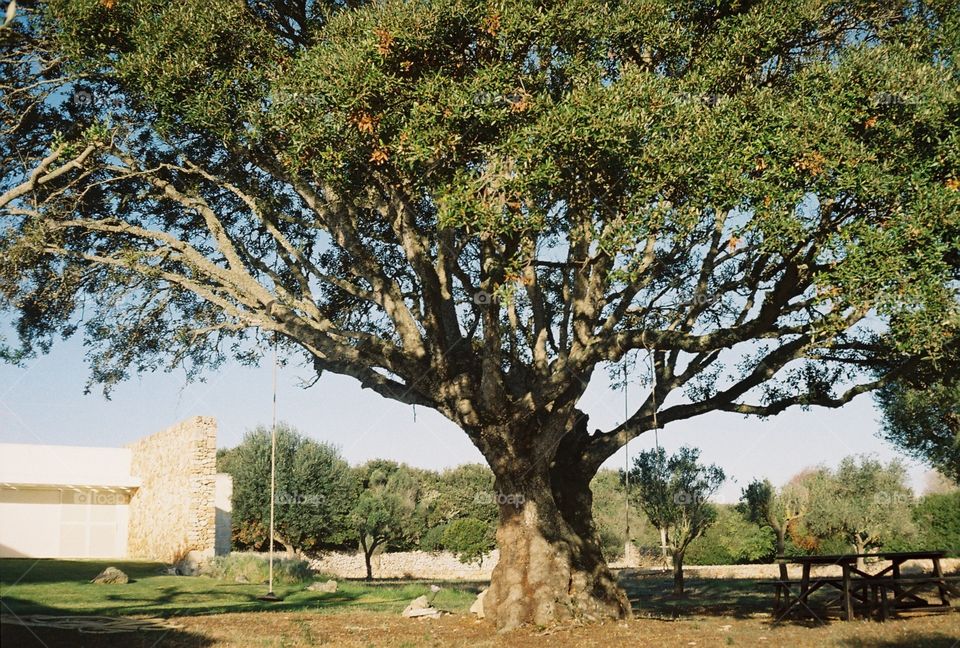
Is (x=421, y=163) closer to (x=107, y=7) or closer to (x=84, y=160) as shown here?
(x=107, y=7)

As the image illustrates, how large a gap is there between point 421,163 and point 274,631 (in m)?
7.35

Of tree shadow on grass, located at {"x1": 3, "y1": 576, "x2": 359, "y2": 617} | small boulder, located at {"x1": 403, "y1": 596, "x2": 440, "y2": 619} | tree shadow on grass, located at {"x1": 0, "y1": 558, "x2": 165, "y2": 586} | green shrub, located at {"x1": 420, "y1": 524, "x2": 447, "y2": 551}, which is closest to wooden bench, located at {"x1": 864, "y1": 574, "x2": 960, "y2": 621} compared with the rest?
small boulder, located at {"x1": 403, "y1": 596, "x2": 440, "y2": 619}

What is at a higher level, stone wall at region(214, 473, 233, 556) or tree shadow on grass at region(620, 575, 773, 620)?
stone wall at region(214, 473, 233, 556)

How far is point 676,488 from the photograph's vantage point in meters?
24.0

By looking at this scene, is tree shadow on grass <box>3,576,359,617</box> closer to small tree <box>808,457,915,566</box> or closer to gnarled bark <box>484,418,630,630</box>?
gnarled bark <box>484,418,630,630</box>

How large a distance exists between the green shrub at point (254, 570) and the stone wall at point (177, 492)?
1924 mm

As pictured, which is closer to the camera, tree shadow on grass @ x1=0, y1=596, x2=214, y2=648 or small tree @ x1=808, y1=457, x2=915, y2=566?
tree shadow on grass @ x1=0, y1=596, x2=214, y2=648

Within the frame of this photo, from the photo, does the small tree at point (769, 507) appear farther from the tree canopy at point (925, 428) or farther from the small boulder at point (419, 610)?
the small boulder at point (419, 610)

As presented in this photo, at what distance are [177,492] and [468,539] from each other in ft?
48.8

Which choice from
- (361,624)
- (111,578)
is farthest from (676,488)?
(111,578)

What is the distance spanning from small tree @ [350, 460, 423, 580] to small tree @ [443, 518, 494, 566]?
2615 millimetres

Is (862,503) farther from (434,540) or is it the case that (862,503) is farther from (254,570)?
(254,570)

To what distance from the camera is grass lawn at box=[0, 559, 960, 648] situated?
1118cm

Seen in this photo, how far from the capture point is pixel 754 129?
399 inches
